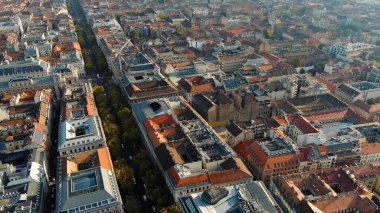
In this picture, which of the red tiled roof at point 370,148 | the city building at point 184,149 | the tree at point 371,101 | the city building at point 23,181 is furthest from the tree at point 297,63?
the city building at point 23,181

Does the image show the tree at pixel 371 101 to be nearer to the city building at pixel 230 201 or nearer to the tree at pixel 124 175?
the city building at pixel 230 201

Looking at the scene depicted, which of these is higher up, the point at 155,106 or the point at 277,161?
the point at 155,106

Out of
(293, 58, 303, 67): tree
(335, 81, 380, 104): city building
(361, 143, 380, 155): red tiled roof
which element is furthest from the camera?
(293, 58, 303, 67): tree

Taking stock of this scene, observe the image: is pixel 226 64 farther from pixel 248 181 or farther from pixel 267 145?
pixel 248 181

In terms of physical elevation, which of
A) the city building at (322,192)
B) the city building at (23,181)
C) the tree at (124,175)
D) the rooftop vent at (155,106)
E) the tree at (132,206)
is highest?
the rooftop vent at (155,106)

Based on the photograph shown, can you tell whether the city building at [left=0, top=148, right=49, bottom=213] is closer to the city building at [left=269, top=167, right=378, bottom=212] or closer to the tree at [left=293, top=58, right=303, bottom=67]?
the city building at [left=269, top=167, right=378, bottom=212]

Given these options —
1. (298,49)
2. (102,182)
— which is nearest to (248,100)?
(102,182)

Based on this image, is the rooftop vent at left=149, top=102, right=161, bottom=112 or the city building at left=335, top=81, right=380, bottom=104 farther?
the city building at left=335, top=81, right=380, bottom=104

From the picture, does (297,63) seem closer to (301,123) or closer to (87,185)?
(301,123)

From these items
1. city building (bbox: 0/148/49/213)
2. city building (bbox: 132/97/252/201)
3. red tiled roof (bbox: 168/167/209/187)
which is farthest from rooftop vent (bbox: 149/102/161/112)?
red tiled roof (bbox: 168/167/209/187)

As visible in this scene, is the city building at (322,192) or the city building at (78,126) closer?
the city building at (322,192)

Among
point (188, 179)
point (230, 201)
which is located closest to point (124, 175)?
point (188, 179)
